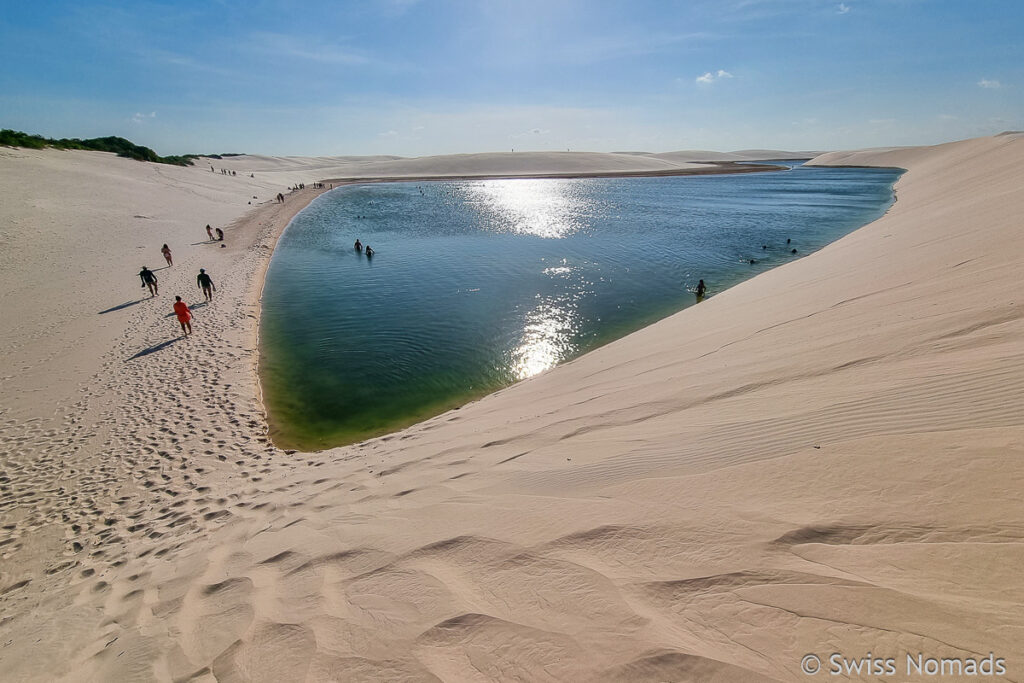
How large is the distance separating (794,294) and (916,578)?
8.35m

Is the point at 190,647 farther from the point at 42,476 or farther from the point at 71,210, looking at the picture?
the point at 71,210

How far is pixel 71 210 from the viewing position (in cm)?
2570

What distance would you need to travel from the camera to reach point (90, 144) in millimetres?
56531

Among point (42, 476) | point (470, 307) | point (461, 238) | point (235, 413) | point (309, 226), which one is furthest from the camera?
point (309, 226)

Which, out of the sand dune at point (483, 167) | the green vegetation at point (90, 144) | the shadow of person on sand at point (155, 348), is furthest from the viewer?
the sand dune at point (483, 167)

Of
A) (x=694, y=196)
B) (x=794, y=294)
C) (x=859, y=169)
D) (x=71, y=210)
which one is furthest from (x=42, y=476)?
(x=859, y=169)

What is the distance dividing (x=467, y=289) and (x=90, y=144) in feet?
235

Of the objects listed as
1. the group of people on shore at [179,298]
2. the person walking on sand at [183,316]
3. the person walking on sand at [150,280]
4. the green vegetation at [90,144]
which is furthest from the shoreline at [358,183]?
the green vegetation at [90,144]

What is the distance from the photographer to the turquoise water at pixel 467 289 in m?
10.3

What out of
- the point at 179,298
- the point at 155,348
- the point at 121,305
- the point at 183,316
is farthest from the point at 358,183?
the point at 155,348

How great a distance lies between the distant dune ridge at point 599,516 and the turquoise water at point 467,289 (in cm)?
207

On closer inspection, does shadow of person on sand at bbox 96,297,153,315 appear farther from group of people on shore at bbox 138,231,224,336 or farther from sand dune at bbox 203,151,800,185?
sand dune at bbox 203,151,800,185

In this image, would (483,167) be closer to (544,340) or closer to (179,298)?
(179,298)

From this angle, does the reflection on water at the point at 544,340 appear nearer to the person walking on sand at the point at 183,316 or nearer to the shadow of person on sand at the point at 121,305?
the person walking on sand at the point at 183,316
